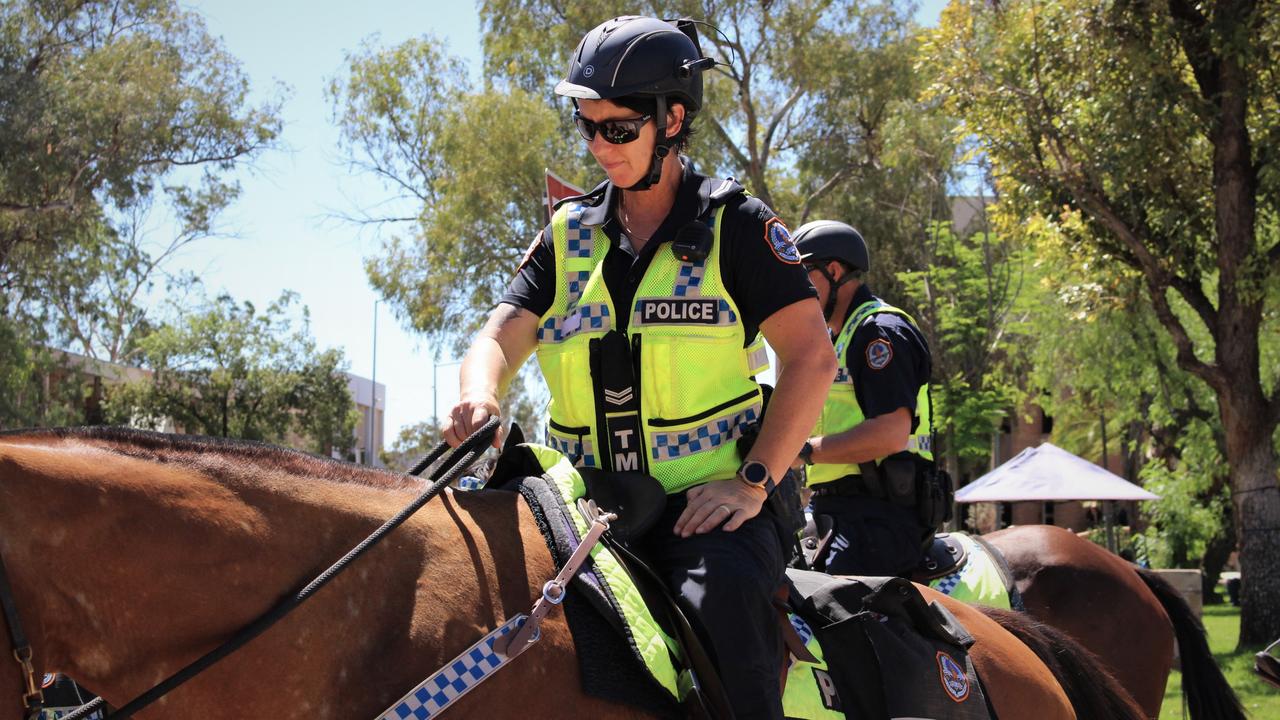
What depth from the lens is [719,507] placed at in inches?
121

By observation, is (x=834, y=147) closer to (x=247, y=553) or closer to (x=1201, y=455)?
(x=1201, y=455)

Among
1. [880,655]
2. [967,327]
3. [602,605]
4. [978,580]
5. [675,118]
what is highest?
[967,327]

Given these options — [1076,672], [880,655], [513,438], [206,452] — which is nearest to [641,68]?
[513,438]

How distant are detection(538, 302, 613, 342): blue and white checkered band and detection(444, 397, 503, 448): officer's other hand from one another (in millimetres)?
327

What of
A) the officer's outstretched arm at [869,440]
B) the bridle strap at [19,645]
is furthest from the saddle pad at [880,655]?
the bridle strap at [19,645]

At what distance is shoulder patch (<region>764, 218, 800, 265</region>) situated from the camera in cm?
329

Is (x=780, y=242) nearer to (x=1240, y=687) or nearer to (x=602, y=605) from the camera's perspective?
(x=602, y=605)

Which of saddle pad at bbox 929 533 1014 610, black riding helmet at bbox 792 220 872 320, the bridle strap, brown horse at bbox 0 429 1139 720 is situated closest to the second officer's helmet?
black riding helmet at bbox 792 220 872 320

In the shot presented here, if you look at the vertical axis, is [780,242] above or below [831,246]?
below

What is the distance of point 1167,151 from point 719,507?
13.9 metres

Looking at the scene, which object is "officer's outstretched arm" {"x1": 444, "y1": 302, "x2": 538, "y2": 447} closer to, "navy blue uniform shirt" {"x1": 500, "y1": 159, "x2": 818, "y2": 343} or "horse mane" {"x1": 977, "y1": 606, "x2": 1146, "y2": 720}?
"navy blue uniform shirt" {"x1": 500, "y1": 159, "x2": 818, "y2": 343}

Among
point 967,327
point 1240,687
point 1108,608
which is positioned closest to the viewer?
point 1108,608

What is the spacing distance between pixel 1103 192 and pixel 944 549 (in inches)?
410

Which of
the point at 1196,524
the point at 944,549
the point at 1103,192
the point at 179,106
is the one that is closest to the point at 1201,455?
the point at 1196,524
